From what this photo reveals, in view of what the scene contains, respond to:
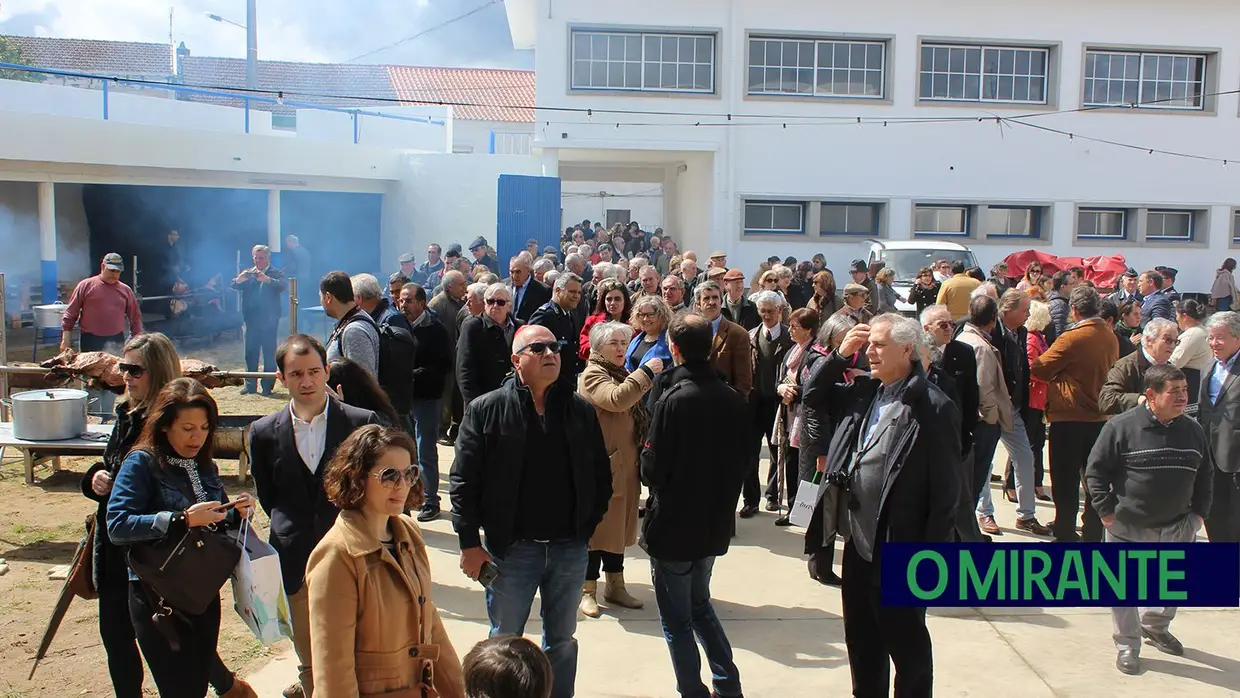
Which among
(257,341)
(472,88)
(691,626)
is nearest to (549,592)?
(691,626)

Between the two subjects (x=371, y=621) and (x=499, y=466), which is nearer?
(x=371, y=621)

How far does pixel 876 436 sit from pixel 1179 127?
70.5 ft

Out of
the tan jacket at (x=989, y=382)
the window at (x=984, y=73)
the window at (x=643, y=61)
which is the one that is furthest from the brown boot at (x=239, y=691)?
the window at (x=984, y=73)

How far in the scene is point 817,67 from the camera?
69.8 feet

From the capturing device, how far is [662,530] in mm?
4672

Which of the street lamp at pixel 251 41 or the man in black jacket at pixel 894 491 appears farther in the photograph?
the street lamp at pixel 251 41

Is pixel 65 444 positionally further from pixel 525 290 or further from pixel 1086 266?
pixel 1086 266

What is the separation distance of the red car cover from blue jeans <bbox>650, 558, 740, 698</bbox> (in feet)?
42.6

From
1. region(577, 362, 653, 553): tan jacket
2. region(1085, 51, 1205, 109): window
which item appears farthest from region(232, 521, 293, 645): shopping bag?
region(1085, 51, 1205, 109): window

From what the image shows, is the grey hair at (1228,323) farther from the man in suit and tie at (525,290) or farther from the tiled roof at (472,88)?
the tiled roof at (472,88)

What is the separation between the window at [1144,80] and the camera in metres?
22.1

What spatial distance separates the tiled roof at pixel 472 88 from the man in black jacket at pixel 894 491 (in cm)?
4194

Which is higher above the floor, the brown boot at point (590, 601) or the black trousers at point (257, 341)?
the black trousers at point (257, 341)

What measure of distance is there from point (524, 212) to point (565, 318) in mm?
11975
